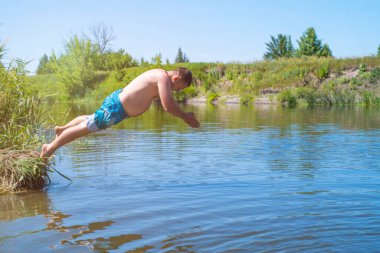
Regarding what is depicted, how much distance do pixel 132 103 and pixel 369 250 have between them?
3292mm

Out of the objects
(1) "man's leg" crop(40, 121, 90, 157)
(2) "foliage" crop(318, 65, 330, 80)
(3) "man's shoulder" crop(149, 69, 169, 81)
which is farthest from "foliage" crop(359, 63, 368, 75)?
(1) "man's leg" crop(40, 121, 90, 157)

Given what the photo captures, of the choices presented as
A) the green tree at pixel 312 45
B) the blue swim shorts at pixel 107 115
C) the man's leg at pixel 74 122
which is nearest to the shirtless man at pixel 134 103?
the blue swim shorts at pixel 107 115

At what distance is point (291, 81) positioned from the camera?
3747cm

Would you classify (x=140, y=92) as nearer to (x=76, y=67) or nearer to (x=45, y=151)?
(x=45, y=151)

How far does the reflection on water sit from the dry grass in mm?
247

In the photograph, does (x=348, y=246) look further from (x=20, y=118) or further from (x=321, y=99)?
(x=321, y=99)

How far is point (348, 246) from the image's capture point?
4.07 metres

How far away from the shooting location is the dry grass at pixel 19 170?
6.06 meters

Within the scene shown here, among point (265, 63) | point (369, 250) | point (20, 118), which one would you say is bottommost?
point (369, 250)

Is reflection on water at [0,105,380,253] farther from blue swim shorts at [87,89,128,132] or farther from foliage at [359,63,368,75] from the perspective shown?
foliage at [359,63,368,75]

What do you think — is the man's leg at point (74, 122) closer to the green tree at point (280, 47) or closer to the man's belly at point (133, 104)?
the man's belly at point (133, 104)

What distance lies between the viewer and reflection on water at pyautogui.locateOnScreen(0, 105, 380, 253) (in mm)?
4219

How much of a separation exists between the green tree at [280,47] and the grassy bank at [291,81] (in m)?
27.5

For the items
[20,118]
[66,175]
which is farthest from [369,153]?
[20,118]
